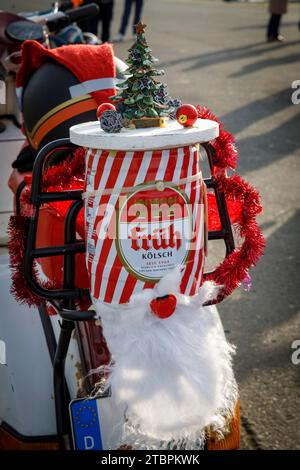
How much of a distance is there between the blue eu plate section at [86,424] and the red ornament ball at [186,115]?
32.2 inches

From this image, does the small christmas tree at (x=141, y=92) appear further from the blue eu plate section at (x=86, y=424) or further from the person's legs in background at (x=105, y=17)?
the person's legs in background at (x=105, y=17)

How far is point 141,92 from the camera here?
1.72 meters

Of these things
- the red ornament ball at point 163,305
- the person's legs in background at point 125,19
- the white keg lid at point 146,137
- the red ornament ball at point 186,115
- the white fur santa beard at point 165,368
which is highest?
the person's legs in background at point 125,19

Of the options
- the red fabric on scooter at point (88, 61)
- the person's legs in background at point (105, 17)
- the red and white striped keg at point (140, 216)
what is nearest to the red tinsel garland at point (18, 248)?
the red and white striped keg at point (140, 216)

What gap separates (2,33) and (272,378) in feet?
6.56

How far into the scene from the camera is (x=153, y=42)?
12.6 m

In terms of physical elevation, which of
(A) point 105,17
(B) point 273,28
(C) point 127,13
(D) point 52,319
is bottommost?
(D) point 52,319

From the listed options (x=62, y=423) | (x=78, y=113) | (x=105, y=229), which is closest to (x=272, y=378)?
(x=62, y=423)

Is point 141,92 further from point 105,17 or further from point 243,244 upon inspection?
point 105,17

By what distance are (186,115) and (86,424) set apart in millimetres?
916

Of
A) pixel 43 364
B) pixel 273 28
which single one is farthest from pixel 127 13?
pixel 43 364

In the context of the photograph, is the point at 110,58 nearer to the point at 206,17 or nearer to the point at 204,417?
the point at 204,417

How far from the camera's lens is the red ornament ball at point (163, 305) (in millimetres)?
1620

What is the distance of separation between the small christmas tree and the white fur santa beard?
39 cm
